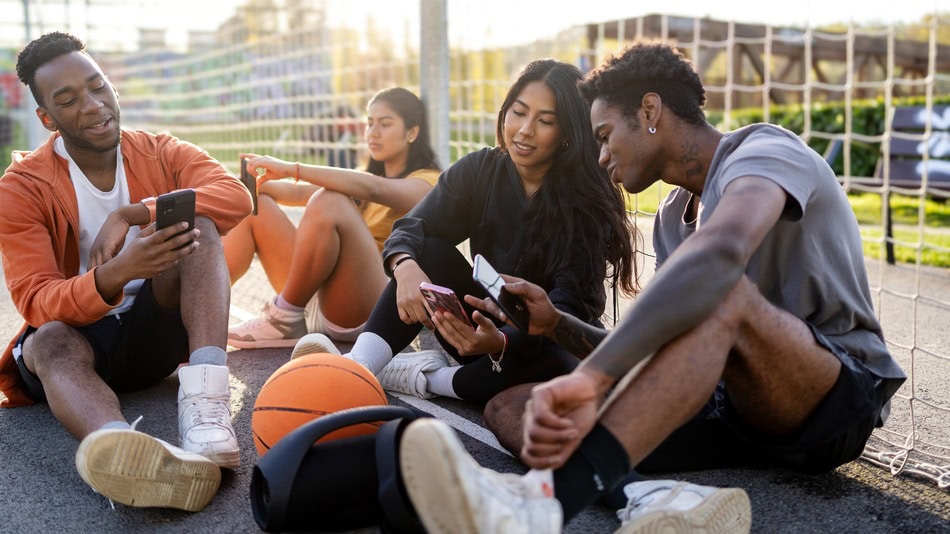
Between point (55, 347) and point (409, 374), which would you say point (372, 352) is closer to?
point (409, 374)

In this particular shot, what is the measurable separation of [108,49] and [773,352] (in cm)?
1621

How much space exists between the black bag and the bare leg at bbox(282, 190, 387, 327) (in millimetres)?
1904

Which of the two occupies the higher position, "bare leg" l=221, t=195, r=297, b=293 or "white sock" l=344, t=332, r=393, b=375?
"bare leg" l=221, t=195, r=297, b=293

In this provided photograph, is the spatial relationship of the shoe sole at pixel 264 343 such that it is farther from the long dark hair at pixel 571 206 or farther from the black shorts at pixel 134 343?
the long dark hair at pixel 571 206

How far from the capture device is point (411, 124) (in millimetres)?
4789

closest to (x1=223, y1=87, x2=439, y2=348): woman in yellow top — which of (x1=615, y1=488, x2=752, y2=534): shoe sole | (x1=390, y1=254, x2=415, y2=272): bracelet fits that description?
(x1=390, y1=254, x2=415, y2=272): bracelet

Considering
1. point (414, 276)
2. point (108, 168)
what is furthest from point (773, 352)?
point (108, 168)

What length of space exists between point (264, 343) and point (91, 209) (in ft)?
4.69

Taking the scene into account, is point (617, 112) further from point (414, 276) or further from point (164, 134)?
point (164, 134)

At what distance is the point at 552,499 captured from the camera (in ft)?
6.22

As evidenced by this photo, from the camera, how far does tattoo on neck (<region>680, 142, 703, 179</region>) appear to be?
8.80 ft

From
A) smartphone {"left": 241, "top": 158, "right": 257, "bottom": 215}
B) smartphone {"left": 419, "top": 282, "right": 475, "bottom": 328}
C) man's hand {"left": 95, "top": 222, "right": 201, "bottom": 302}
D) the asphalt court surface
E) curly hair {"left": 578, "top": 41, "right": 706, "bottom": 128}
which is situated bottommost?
the asphalt court surface

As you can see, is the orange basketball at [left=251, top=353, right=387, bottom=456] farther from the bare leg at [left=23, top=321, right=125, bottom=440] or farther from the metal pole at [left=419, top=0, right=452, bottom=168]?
the metal pole at [left=419, top=0, right=452, bottom=168]

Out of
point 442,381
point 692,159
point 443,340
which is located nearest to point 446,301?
point 443,340
